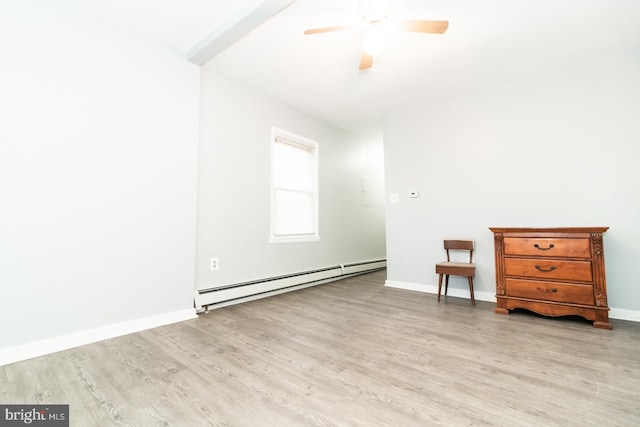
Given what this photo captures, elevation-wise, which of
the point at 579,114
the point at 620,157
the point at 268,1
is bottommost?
the point at 620,157

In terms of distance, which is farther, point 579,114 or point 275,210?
point 275,210

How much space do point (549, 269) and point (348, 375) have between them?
7.13 ft

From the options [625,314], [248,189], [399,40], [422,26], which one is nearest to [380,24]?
[422,26]

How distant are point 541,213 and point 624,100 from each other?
1.23m

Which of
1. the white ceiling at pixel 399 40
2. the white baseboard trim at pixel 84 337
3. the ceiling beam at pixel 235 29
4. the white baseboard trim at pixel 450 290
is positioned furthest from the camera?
the white baseboard trim at pixel 450 290

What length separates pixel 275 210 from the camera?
3.61 meters

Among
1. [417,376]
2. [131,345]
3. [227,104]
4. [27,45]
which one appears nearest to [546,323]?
[417,376]

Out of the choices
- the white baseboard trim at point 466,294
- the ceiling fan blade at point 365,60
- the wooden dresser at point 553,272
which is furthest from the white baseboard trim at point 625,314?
the ceiling fan blade at point 365,60

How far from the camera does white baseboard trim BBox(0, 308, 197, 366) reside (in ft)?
5.57

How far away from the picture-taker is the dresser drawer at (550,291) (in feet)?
7.68

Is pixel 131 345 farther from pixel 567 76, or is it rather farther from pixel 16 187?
pixel 567 76

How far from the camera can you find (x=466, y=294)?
131 inches

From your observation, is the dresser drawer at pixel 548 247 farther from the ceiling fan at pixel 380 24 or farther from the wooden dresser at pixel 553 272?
the ceiling fan at pixel 380 24

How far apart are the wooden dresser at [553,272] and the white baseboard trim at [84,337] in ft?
9.97
